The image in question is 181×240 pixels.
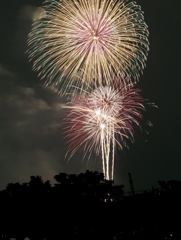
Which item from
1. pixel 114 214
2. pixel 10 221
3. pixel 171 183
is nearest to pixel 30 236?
pixel 10 221

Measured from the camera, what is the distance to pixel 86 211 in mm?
59500

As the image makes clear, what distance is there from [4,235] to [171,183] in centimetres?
2299

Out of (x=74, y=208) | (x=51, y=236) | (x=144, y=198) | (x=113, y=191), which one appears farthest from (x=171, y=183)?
(x=51, y=236)

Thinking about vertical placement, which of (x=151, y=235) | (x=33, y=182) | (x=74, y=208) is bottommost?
(x=151, y=235)

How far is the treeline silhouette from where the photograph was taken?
57031mm

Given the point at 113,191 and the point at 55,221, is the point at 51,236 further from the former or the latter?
the point at 113,191

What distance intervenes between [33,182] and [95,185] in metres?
8.43

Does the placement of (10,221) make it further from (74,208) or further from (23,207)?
Result: (74,208)

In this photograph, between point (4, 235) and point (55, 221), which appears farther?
point (4, 235)

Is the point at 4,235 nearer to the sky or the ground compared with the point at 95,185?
nearer to the ground

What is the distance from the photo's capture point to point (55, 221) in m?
58.8

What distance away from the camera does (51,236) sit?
5903 centimetres

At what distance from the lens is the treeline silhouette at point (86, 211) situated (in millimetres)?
57031

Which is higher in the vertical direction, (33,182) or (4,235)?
(33,182)
